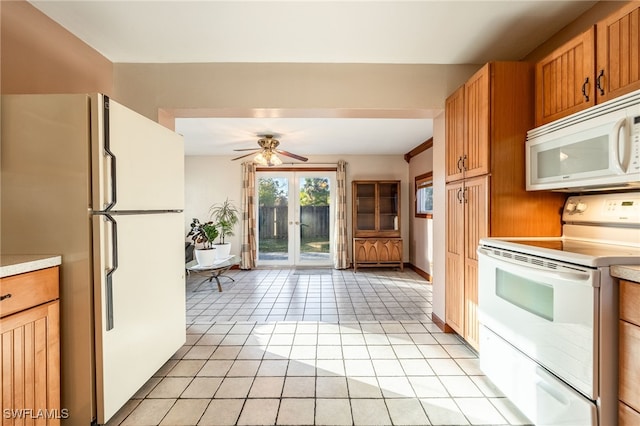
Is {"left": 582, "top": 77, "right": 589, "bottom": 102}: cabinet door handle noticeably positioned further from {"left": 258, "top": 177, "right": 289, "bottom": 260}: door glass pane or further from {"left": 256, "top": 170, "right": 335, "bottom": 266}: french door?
{"left": 258, "top": 177, "right": 289, "bottom": 260}: door glass pane

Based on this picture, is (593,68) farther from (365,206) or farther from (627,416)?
(365,206)

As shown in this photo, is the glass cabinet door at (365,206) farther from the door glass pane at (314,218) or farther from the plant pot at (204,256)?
the plant pot at (204,256)

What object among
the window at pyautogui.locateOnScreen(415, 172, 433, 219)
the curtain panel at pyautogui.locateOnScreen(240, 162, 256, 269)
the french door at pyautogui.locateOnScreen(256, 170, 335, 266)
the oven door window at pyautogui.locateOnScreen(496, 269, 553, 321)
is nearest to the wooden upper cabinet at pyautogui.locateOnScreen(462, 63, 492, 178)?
the oven door window at pyautogui.locateOnScreen(496, 269, 553, 321)

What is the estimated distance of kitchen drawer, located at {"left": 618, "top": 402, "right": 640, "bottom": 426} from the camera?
1.10m

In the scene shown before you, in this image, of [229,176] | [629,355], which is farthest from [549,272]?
[229,176]

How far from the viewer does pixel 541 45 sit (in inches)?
93.8

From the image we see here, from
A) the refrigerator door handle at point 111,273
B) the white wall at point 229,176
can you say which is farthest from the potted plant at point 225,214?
the refrigerator door handle at point 111,273

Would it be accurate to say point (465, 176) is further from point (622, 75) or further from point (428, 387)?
point (428, 387)

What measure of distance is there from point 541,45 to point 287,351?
10.6ft

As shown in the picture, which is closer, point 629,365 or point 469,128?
point 629,365

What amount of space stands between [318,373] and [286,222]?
14.3 ft

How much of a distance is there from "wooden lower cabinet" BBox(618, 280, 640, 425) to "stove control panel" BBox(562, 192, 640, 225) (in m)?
0.69

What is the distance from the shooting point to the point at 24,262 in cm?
131

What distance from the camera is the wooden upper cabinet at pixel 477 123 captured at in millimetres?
2043
